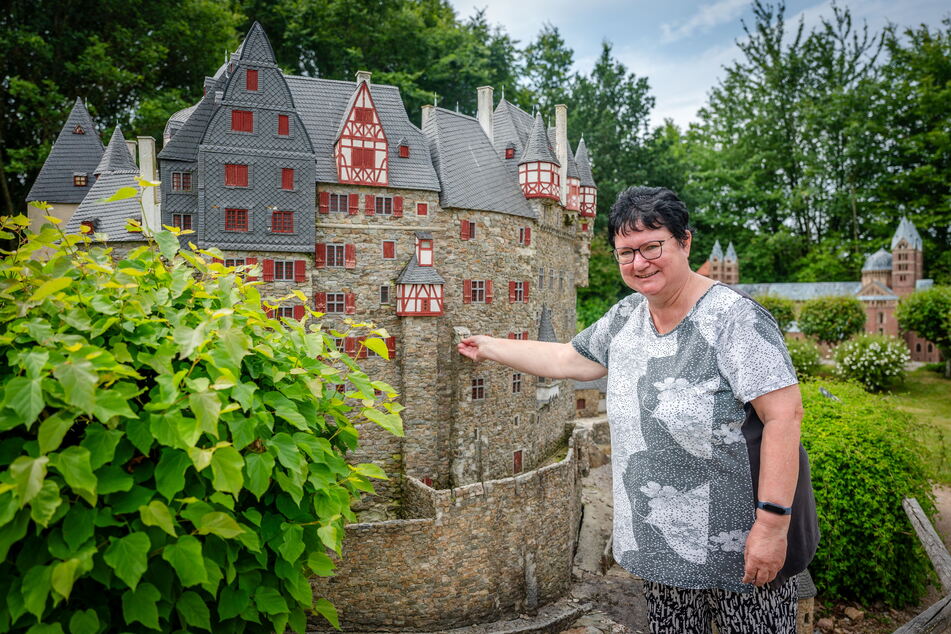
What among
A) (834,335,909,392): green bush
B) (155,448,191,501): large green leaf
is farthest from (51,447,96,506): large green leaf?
(834,335,909,392): green bush

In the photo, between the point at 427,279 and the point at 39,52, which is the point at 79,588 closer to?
the point at 427,279

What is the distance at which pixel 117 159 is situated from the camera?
16.6 m

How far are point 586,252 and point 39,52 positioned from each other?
23748 millimetres

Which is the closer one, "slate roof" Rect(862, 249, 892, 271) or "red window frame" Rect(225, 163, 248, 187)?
"red window frame" Rect(225, 163, 248, 187)

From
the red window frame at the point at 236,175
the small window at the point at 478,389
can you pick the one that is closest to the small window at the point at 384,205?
the red window frame at the point at 236,175

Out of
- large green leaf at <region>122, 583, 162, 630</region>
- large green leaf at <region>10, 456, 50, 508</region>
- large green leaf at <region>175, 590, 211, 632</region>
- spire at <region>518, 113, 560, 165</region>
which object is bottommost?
large green leaf at <region>175, 590, 211, 632</region>

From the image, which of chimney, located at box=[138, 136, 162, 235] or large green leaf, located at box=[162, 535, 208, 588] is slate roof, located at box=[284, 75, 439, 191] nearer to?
chimney, located at box=[138, 136, 162, 235]

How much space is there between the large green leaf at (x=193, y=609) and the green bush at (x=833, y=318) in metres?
43.5

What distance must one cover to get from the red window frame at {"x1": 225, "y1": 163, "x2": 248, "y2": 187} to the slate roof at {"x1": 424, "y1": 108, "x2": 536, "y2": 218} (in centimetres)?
583

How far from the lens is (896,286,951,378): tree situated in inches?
1367

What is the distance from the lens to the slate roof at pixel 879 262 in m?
41.7

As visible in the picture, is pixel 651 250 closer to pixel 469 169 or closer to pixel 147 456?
pixel 147 456

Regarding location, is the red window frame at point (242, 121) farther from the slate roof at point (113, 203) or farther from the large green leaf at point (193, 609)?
the large green leaf at point (193, 609)

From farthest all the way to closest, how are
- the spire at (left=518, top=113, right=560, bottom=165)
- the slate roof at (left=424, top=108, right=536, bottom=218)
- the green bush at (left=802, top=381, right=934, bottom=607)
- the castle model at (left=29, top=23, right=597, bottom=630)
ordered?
the spire at (left=518, top=113, right=560, bottom=165) < the slate roof at (left=424, top=108, right=536, bottom=218) < the castle model at (left=29, top=23, right=597, bottom=630) < the green bush at (left=802, top=381, right=934, bottom=607)
